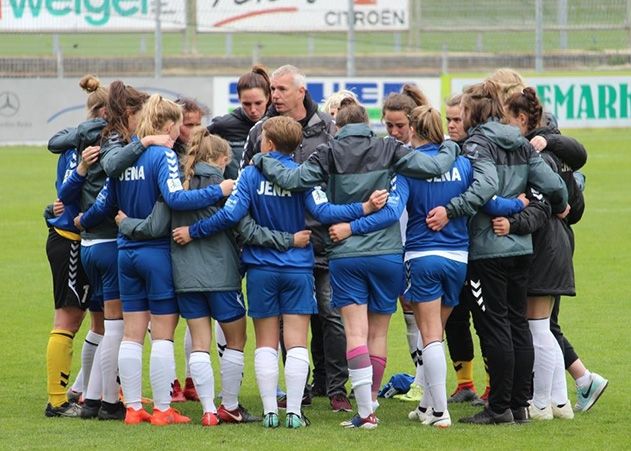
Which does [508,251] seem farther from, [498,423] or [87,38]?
[87,38]

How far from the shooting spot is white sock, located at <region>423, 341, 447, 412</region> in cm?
695

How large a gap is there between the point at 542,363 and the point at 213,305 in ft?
6.49

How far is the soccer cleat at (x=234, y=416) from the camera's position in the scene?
283 inches

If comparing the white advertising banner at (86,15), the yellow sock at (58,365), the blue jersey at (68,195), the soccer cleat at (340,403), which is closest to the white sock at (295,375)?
the soccer cleat at (340,403)

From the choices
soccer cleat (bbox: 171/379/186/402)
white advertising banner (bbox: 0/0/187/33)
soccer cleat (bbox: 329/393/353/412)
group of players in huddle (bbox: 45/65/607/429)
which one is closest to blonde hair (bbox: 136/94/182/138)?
group of players in huddle (bbox: 45/65/607/429)

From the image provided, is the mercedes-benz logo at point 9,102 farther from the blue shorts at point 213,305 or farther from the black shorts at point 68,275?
the blue shorts at point 213,305

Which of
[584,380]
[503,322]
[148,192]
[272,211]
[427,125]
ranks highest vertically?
[427,125]

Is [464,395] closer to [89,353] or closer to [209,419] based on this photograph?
[209,419]

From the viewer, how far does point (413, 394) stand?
8242mm

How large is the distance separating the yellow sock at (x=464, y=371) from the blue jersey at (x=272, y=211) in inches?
62.8

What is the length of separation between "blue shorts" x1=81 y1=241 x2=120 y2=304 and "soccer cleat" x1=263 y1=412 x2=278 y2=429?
3.82 feet

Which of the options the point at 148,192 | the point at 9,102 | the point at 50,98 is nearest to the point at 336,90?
the point at 50,98

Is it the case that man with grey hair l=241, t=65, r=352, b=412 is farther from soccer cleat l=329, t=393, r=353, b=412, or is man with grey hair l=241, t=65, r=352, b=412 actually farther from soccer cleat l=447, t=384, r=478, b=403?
soccer cleat l=447, t=384, r=478, b=403

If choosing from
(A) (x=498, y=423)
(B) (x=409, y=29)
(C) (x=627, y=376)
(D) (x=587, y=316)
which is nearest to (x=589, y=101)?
(B) (x=409, y=29)
